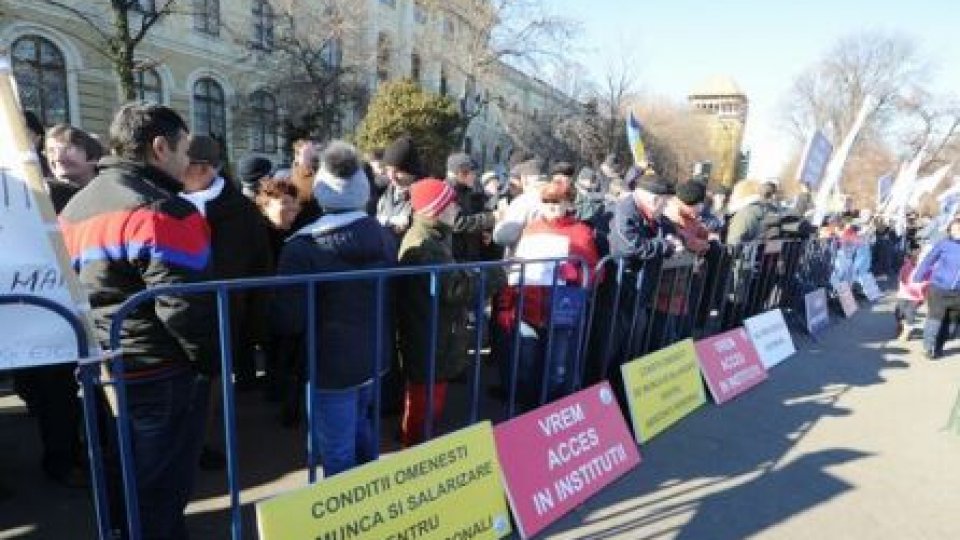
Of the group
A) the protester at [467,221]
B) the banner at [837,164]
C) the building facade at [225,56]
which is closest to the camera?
the protester at [467,221]

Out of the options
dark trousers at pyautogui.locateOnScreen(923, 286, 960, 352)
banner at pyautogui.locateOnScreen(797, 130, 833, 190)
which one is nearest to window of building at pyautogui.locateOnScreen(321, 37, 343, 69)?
banner at pyautogui.locateOnScreen(797, 130, 833, 190)

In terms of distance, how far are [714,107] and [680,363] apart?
102338mm

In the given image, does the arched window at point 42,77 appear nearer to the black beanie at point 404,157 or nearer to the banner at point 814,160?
the black beanie at point 404,157

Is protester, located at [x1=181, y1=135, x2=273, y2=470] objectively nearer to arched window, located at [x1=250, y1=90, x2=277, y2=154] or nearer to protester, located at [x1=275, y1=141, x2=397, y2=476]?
protester, located at [x1=275, y1=141, x2=397, y2=476]

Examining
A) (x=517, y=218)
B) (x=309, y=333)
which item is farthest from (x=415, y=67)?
(x=309, y=333)

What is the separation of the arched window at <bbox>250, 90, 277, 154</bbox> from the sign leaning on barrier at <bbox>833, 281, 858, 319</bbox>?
70.0 feet

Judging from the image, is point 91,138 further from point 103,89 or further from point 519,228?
point 103,89

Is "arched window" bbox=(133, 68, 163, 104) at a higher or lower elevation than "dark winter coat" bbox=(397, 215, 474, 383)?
higher

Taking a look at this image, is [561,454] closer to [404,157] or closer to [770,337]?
[404,157]

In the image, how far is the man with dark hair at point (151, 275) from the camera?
220 cm

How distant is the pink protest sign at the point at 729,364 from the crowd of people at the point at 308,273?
1.30 ft

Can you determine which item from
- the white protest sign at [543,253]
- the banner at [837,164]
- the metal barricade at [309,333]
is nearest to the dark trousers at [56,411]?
the metal barricade at [309,333]

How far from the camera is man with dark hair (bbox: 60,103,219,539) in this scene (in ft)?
7.21

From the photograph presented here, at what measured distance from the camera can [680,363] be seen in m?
5.04
